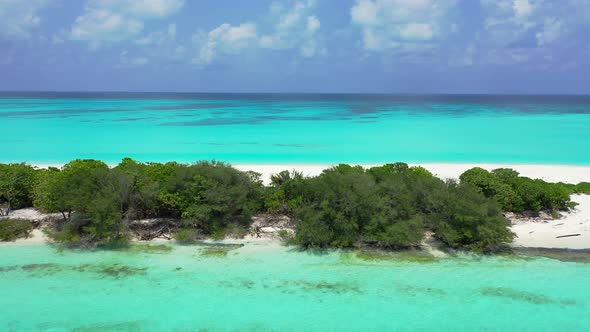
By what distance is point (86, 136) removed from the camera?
36.0 metres

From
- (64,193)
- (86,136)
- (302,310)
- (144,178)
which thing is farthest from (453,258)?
(86,136)

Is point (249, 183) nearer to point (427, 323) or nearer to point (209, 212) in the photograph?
point (209, 212)

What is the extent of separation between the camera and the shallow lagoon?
348 inches

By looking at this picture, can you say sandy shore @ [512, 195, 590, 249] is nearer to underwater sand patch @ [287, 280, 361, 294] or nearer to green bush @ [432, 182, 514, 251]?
green bush @ [432, 182, 514, 251]

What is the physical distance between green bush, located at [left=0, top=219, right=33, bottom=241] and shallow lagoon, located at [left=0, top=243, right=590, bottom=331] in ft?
1.61

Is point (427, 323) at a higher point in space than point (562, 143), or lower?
lower

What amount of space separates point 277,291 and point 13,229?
30.4 feet

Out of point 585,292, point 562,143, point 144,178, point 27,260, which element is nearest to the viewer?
point 585,292

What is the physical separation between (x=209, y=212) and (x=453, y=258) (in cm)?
790

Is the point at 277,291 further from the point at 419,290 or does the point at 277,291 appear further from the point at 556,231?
the point at 556,231

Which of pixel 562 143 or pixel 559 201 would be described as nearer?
pixel 559 201

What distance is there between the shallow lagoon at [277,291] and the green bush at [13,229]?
0.49 m

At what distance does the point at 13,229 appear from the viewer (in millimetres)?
12656

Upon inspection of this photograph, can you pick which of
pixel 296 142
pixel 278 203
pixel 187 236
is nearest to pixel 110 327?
pixel 187 236
